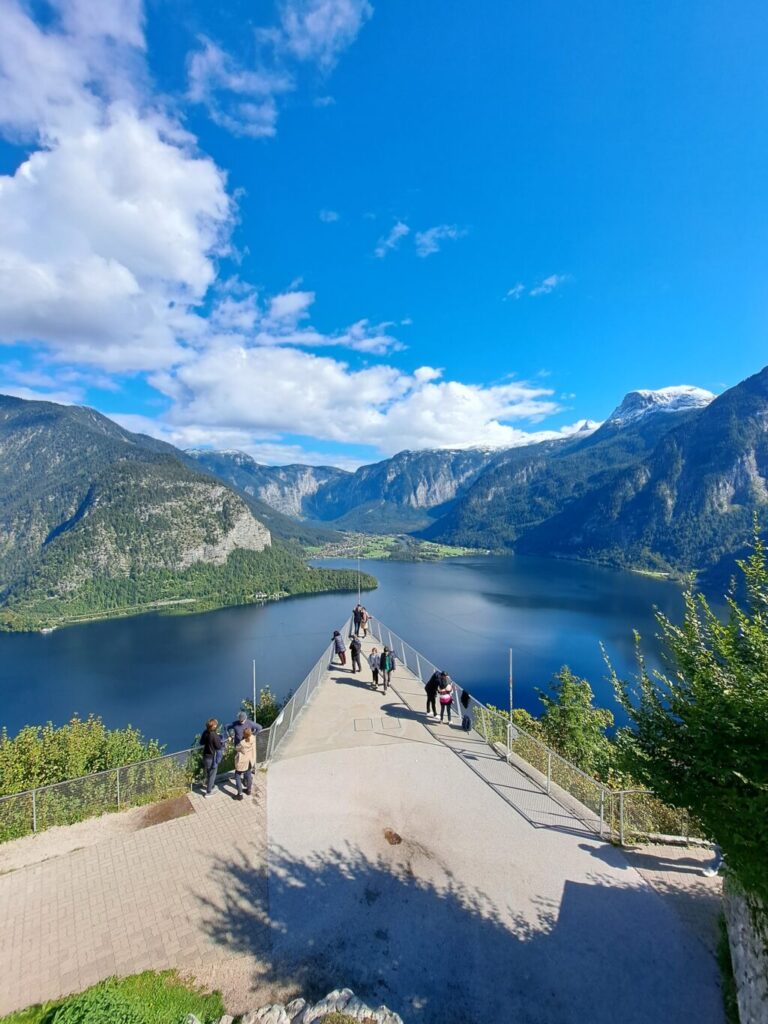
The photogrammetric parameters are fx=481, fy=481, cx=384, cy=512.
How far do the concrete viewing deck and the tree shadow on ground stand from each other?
0.02 meters

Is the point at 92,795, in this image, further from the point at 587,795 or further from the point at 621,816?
the point at 621,816

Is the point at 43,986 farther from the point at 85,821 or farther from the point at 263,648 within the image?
the point at 263,648

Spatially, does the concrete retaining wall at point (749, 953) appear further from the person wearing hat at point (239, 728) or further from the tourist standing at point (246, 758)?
the person wearing hat at point (239, 728)

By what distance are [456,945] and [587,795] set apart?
14.4 feet

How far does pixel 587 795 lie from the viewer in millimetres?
9562

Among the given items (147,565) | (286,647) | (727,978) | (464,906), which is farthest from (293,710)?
(147,565)

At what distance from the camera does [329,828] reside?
8836mm

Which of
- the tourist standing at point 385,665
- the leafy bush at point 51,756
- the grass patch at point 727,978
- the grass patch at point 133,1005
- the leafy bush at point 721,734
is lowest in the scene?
the leafy bush at point 51,756

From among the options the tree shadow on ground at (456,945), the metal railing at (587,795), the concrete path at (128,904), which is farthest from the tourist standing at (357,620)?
the tree shadow on ground at (456,945)

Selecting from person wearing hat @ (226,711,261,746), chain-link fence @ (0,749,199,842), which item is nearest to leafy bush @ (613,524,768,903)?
person wearing hat @ (226,711,261,746)

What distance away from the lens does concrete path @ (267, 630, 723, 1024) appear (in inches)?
230

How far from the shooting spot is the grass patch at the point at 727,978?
562 centimetres

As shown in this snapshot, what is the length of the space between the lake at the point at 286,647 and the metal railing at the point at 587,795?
116 feet

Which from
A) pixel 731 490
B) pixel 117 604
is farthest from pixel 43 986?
pixel 731 490
